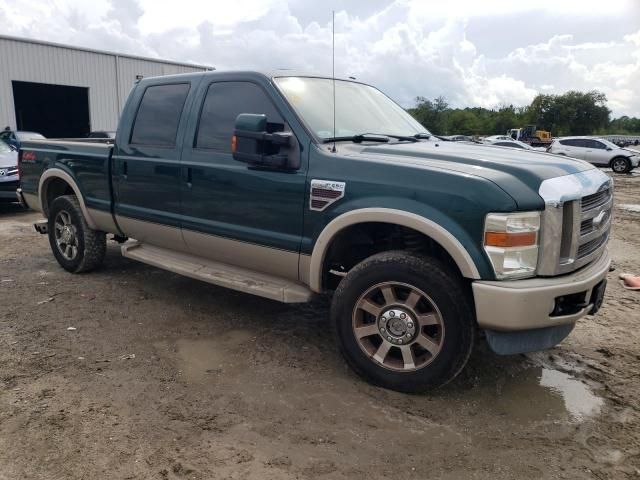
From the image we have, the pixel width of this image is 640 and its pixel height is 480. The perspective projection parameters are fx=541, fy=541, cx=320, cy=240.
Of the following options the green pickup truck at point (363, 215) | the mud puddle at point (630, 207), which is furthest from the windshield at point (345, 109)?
the mud puddle at point (630, 207)

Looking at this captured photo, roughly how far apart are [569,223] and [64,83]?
2338cm

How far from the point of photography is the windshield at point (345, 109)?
12.7 feet

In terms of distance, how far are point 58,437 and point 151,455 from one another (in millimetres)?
552

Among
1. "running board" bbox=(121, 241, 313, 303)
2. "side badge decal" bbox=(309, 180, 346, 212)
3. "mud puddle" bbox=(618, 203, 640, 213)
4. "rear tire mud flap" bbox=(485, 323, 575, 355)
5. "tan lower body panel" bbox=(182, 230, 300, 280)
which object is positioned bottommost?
"mud puddle" bbox=(618, 203, 640, 213)

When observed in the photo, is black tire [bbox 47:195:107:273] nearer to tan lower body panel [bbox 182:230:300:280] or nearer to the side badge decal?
tan lower body panel [bbox 182:230:300:280]

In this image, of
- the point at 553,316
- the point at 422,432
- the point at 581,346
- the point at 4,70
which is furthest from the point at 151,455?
the point at 4,70

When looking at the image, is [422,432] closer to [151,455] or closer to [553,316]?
[553,316]

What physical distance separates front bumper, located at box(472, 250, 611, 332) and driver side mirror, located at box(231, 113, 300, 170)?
1512 mm

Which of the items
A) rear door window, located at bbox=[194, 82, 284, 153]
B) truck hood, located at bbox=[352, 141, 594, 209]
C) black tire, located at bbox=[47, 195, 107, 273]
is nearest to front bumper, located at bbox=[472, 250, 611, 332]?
truck hood, located at bbox=[352, 141, 594, 209]

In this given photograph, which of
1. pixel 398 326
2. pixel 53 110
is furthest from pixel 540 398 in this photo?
pixel 53 110

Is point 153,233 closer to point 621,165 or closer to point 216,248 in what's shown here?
point 216,248

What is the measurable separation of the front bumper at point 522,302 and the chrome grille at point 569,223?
3.6 inches

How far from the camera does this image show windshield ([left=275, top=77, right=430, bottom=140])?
3869 millimetres

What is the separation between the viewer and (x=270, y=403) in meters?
3.23
